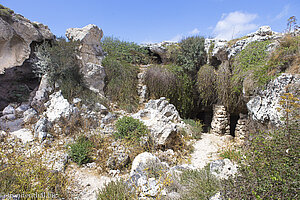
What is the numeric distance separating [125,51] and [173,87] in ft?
13.8

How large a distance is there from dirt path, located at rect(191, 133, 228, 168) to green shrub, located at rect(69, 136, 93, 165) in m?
2.97

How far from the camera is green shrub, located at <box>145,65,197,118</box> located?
8414 mm

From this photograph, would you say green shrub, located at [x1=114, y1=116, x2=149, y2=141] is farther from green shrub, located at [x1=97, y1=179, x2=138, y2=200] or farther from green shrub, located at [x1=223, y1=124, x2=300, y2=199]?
green shrub, located at [x1=223, y1=124, x2=300, y2=199]

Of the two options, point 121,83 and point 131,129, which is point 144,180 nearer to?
point 131,129

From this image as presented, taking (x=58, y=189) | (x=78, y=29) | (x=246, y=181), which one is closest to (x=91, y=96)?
(x=78, y=29)

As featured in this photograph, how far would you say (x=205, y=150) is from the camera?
5.87 metres

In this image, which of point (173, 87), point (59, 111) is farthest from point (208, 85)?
point (59, 111)

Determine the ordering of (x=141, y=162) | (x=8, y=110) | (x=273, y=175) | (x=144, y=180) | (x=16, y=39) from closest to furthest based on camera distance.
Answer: (x=273, y=175)
(x=144, y=180)
(x=141, y=162)
(x=8, y=110)
(x=16, y=39)

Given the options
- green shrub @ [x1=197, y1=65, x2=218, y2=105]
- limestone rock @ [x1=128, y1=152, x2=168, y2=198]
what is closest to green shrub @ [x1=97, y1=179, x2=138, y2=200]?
limestone rock @ [x1=128, y1=152, x2=168, y2=198]

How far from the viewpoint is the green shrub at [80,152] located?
15.4ft

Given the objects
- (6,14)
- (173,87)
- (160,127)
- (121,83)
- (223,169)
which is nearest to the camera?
(223,169)

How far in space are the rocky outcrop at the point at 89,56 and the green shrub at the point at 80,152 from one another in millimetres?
3727

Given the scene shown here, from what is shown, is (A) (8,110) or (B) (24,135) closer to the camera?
(B) (24,135)

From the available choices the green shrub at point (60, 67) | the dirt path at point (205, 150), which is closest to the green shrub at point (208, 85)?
the dirt path at point (205, 150)
